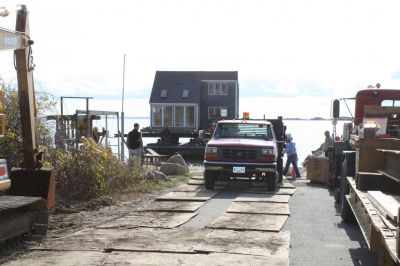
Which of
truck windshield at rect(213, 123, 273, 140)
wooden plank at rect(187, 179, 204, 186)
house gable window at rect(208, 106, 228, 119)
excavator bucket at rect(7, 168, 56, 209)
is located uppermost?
house gable window at rect(208, 106, 228, 119)

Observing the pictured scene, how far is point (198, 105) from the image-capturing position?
45125 millimetres

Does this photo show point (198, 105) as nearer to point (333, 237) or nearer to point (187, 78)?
point (187, 78)

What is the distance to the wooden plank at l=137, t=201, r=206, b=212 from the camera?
12.1 metres

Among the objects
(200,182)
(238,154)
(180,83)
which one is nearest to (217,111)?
(180,83)

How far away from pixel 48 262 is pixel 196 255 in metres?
1.96

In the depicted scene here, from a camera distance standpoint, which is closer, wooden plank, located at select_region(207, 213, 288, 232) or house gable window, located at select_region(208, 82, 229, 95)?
wooden plank, located at select_region(207, 213, 288, 232)

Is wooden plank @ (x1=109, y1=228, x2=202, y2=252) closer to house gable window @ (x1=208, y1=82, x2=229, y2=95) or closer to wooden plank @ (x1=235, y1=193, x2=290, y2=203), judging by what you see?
wooden plank @ (x1=235, y1=193, x2=290, y2=203)

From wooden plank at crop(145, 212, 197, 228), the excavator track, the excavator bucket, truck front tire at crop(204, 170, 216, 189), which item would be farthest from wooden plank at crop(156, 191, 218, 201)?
the excavator track

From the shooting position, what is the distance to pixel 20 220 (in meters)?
8.50

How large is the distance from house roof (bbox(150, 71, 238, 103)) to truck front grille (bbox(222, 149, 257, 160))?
29.2 metres

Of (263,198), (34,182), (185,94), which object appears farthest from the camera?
(185,94)

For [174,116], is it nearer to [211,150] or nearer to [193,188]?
[193,188]

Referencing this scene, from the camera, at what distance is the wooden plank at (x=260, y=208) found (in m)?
11.9

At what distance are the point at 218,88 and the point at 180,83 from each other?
3.12m
